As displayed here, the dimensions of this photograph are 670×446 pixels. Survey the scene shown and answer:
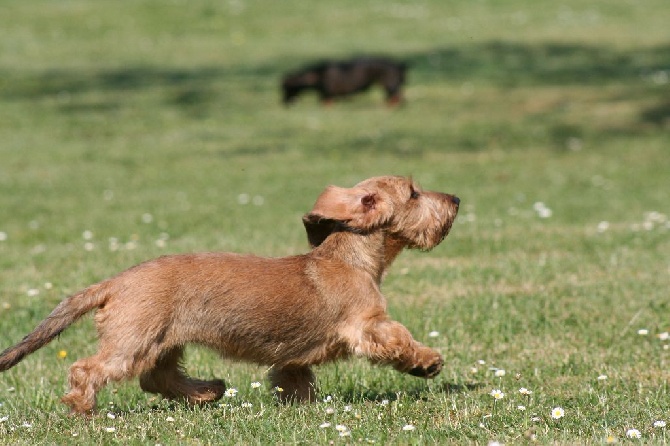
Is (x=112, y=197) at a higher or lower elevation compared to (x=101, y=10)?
lower

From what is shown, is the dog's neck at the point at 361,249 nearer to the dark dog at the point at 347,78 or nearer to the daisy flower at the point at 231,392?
the daisy flower at the point at 231,392

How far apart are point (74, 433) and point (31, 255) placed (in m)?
5.60

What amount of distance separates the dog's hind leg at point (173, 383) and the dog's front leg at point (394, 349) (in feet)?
2.92

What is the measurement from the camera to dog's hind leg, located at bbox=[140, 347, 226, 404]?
18.7 ft

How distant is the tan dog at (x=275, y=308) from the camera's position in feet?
17.1

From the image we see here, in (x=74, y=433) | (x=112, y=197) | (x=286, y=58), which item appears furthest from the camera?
(x=286, y=58)

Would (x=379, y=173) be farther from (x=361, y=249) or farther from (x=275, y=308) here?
(x=275, y=308)

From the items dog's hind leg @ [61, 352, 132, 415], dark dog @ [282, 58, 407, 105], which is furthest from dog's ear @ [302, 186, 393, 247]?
dark dog @ [282, 58, 407, 105]

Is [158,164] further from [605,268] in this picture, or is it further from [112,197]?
[605,268]

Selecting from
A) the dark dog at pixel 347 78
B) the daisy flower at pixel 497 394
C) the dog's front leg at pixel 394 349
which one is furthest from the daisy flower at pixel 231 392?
the dark dog at pixel 347 78

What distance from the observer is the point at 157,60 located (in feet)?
91.0

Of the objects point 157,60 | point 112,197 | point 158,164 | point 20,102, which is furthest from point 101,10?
point 112,197

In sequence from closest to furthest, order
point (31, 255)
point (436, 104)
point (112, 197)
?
point (31, 255)
point (112, 197)
point (436, 104)

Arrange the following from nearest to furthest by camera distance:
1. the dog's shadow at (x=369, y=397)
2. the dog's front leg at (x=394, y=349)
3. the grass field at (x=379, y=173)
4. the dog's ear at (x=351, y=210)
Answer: the dog's front leg at (x=394, y=349) → the grass field at (x=379, y=173) → the dog's shadow at (x=369, y=397) → the dog's ear at (x=351, y=210)
